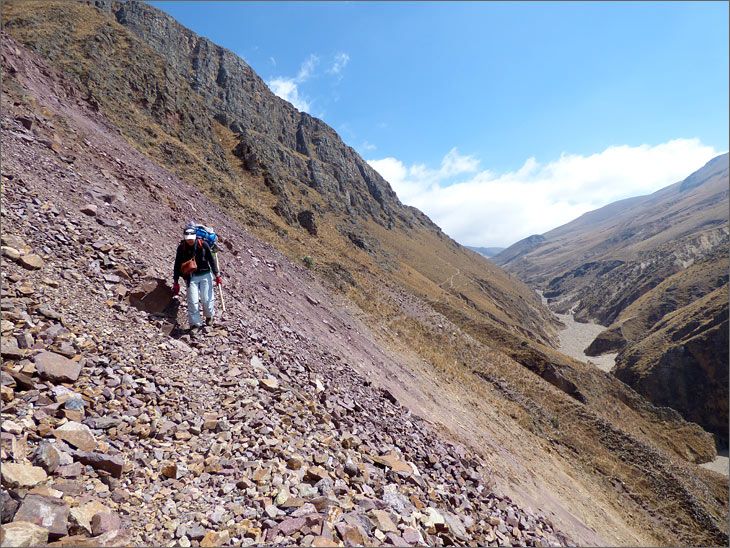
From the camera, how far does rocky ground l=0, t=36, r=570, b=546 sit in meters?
3.91

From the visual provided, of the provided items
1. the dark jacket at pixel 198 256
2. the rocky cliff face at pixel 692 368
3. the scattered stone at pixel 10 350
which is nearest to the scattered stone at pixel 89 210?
the dark jacket at pixel 198 256

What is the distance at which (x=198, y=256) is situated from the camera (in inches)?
310

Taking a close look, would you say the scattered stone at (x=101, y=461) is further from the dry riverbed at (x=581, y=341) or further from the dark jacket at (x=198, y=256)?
the dry riverbed at (x=581, y=341)

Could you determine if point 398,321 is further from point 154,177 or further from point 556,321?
point 556,321

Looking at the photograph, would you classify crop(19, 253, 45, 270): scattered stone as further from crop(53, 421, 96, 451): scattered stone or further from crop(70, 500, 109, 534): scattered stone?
crop(70, 500, 109, 534): scattered stone

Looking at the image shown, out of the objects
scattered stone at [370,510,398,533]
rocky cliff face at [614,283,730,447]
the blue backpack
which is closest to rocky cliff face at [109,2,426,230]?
the blue backpack

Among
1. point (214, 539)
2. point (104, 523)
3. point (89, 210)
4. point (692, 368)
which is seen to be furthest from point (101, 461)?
point (692, 368)

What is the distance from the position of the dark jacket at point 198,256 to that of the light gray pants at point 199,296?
0.15m

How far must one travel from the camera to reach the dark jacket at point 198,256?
7.75 meters

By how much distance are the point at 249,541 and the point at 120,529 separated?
1.22 m

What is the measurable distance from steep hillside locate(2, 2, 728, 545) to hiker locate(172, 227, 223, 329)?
0.45 metres

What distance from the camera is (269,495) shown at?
4492 mm

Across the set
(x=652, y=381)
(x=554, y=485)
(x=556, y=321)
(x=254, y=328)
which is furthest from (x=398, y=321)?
(x=556, y=321)

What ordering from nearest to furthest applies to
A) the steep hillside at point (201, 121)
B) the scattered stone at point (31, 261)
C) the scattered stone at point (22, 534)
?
the scattered stone at point (22, 534) < the scattered stone at point (31, 261) < the steep hillside at point (201, 121)
